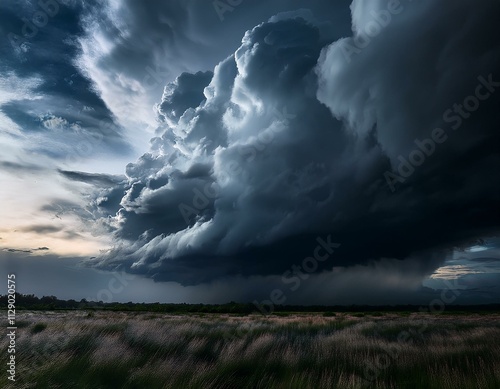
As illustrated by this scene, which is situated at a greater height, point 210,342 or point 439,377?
point 210,342

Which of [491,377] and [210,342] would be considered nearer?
[491,377]

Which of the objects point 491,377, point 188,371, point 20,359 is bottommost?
point 491,377

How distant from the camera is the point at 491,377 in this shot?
7.36m

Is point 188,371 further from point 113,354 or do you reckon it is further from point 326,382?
point 326,382

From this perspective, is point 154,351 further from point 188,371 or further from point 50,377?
point 50,377

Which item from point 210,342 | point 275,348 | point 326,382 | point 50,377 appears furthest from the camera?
point 210,342

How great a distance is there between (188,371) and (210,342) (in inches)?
222

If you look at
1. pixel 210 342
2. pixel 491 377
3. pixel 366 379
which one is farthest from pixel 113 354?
pixel 491 377

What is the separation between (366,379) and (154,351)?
646 cm

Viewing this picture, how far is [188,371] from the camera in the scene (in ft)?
25.3

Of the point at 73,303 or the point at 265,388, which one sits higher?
the point at 73,303

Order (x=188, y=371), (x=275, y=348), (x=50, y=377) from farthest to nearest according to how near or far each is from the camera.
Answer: (x=275, y=348), (x=188, y=371), (x=50, y=377)

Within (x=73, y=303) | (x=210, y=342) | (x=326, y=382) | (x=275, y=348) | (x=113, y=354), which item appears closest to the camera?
(x=326, y=382)

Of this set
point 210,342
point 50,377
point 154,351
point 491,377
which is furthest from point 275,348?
point 50,377
